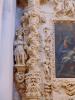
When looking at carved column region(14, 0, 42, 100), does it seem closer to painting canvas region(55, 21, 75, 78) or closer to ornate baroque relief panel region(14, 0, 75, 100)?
ornate baroque relief panel region(14, 0, 75, 100)

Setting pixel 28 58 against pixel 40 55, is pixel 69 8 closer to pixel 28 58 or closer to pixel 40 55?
pixel 40 55

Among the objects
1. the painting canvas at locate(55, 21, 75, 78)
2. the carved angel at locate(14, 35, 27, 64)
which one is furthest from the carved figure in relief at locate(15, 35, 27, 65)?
the painting canvas at locate(55, 21, 75, 78)

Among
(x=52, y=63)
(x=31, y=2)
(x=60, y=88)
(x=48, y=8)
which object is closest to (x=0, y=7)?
(x=31, y=2)

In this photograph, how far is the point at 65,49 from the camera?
472cm

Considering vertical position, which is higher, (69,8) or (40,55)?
(69,8)

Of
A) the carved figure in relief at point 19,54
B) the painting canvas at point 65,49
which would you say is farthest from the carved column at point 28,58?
the painting canvas at point 65,49

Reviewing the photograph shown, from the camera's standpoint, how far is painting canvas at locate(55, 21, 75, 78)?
15.1ft

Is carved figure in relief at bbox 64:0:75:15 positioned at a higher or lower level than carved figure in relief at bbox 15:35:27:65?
higher

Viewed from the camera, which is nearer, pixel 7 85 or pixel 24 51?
pixel 7 85

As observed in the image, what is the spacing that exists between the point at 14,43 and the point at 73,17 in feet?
3.63

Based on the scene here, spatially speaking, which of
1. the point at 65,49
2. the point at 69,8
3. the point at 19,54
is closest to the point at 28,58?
the point at 19,54

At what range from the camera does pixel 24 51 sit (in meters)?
4.59

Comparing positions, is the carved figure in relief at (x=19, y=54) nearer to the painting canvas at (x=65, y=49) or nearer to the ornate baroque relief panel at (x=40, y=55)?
the ornate baroque relief panel at (x=40, y=55)

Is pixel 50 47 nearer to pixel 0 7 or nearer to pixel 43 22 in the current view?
pixel 43 22
